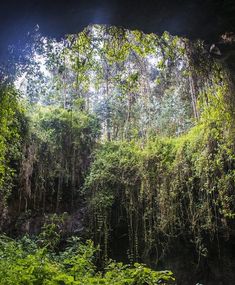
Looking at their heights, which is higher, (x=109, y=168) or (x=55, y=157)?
(x=55, y=157)

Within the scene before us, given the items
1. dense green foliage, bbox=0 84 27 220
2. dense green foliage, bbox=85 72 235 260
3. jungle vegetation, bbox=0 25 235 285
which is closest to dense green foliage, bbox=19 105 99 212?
jungle vegetation, bbox=0 25 235 285

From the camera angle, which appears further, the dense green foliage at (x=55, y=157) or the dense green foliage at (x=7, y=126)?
the dense green foliage at (x=55, y=157)

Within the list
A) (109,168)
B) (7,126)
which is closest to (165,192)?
(109,168)

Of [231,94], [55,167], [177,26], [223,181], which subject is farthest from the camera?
[55,167]

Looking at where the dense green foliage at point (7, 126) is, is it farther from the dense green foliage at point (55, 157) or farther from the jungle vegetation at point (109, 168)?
the dense green foliage at point (55, 157)

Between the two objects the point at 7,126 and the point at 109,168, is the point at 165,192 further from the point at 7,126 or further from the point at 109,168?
the point at 7,126

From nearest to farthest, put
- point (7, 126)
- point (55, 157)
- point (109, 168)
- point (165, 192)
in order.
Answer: point (7, 126)
point (165, 192)
point (109, 168)
point (55, 157)

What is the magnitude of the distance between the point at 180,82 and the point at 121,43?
6129 mm

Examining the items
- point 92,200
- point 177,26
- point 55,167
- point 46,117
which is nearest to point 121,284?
point 177,26

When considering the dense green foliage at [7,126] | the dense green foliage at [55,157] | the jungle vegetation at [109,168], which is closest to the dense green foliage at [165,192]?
the jungle vegetation at [109,168]

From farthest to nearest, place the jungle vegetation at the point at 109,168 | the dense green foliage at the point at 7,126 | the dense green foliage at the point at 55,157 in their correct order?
the dense green foliage at the point at 55,157 < the jungle vegetation at the point at 109,168 < the dense green foliage at the point at 7,126

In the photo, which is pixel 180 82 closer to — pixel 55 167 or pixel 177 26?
pixel 55 167

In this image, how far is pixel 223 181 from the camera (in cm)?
674

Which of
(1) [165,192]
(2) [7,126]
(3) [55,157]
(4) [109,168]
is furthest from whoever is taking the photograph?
(3) [55,157]
